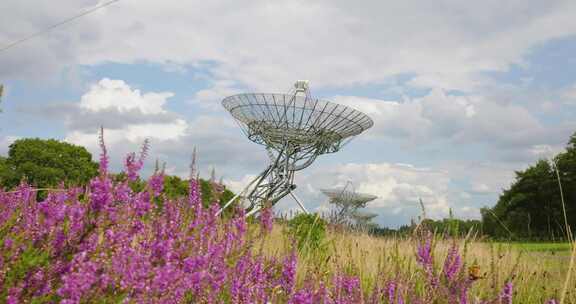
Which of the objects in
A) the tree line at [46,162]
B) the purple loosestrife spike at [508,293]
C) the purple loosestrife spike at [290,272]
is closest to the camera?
the purple loosestrife spike at [508,293]

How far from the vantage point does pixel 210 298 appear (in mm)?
3006

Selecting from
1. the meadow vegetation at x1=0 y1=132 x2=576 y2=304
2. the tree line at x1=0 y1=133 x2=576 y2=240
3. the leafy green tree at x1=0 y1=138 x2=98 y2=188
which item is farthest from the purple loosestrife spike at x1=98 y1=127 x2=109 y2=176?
the leafy green tree at x1=0 y1=138 x2=98 y2=188

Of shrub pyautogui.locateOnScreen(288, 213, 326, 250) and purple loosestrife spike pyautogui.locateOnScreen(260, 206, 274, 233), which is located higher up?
purple loosestrife spike pyautogui.locateOnScreen(260, 206, 274, 233)

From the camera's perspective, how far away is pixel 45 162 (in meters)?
38.0

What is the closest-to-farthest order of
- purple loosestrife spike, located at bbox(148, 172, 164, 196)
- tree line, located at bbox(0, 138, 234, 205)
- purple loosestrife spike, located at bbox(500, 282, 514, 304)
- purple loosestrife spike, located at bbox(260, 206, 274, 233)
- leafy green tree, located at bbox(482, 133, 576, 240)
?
1. purple loosestrife spike, located at bbox(148, 172, 164, 196)
2. purple loosestrife spike, located at bbox(500, 282, 514, 304)
3. purple loosestrife spike, located at bbox(260, 206, 274, 233)
4. tree line, located at bbox(0, 138, 234, 205)
5. leafy green tree, located at bbox(482, 133, 576, 240)

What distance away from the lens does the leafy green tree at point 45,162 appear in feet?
120

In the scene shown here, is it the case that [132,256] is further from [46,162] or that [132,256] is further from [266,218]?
[46,162]

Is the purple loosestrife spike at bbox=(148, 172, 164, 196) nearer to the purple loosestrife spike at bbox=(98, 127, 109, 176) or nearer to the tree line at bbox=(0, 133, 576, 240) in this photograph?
the purple loosestrife spike at bbox=(98, 127, 109, 176)

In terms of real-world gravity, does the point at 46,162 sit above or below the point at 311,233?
above

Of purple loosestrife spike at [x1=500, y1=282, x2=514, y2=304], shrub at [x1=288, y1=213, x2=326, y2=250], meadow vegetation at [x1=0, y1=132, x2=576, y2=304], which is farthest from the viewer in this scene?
shrub at [x1=288, y1=213, x2=326, y2=250]

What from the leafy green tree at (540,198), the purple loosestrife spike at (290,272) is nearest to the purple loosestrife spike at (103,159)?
the purple loosestrife spike at (290,272)

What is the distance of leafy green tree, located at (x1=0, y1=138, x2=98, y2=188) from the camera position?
3656cm

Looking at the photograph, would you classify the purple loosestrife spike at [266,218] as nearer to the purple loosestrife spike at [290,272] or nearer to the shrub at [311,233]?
the purple loosestrife spike at [290,272]

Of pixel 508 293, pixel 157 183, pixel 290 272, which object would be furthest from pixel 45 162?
pixel 508 293
